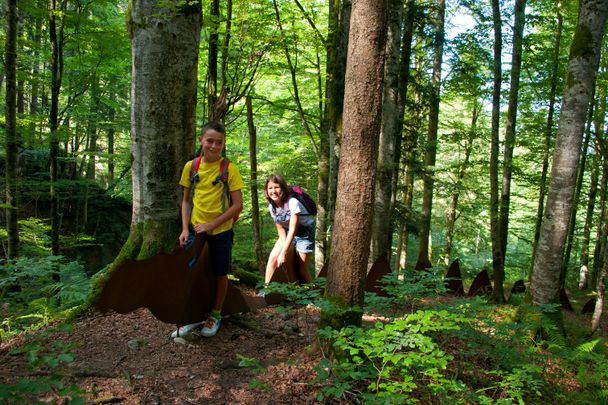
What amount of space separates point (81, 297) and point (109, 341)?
1608 millimetres

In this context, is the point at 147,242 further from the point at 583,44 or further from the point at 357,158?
the point at 583,44

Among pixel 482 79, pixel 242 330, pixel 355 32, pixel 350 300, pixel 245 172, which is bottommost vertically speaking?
pixel 242 330

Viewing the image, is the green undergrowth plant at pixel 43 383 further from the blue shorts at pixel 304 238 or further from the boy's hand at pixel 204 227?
the blue shorts at pixel 304 238

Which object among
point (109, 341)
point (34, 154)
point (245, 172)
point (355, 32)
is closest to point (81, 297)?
point (109, 341)

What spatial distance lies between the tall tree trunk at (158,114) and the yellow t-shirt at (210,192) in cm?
68

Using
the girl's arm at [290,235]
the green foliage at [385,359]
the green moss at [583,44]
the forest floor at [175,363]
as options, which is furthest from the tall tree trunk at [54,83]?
the green moss at [583,44]

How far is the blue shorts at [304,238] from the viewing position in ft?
17.4

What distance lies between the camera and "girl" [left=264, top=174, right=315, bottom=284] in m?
4.99

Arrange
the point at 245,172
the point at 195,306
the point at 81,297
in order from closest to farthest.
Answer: the point at 195,306
the point at 81,297
the point at 245,172

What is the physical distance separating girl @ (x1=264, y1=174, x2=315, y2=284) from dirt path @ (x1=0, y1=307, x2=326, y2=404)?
133 centimetres

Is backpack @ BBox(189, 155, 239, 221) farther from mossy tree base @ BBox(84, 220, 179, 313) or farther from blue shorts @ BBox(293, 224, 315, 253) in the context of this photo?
blue shorts @ BBox(293, 224, 315, 253)

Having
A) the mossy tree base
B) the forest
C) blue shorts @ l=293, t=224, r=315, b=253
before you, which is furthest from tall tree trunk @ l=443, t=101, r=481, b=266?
the mossy tree base

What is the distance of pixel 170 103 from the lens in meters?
4.04

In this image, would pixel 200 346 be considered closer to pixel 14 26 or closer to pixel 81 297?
pixel 81 297
